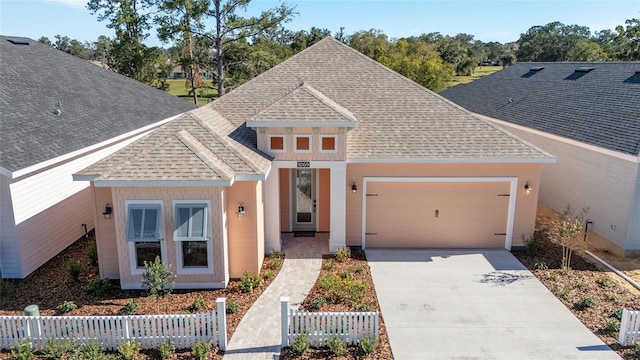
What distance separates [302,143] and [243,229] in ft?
10.1

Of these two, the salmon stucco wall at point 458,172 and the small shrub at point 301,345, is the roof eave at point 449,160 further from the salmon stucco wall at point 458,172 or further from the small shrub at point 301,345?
the small shrub at point 301,345

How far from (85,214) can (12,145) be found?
4074 millimetres

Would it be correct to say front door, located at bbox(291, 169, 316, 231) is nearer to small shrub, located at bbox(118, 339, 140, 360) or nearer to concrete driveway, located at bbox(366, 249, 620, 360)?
concrete driveway, located at bbox(366, 249, 620, 360)

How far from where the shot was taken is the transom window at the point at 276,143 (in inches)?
472

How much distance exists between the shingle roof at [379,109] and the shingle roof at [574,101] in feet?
9.63

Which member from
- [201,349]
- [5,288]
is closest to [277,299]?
[201,349]

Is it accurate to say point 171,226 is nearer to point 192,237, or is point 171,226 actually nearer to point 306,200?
point 192,237

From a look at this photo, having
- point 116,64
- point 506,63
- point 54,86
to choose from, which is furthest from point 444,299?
point 506,63

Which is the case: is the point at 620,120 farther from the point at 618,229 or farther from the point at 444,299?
the point at 444,299

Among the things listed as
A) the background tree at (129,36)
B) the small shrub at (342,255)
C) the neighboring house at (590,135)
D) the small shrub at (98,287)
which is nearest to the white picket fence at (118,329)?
the small shrub at (98,287)

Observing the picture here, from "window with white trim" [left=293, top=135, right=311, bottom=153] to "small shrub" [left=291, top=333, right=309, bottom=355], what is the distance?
5672 mm

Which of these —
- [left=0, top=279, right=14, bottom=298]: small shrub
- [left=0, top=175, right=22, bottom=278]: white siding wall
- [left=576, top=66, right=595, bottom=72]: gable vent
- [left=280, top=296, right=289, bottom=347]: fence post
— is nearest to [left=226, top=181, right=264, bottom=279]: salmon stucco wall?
[left=280, top=296, right=289, bottom=347]: fence post

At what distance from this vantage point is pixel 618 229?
40.7ft

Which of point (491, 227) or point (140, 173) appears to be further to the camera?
point (491, 227)
